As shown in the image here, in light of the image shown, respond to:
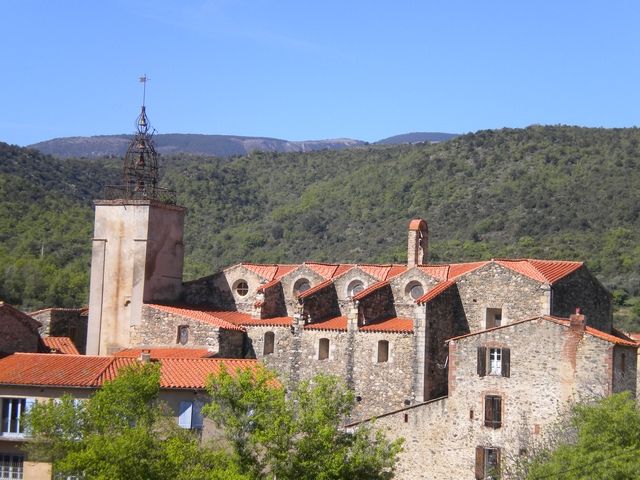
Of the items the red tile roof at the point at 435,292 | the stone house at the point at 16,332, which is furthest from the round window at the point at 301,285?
the stone house at the point at 16,332

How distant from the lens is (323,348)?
149 feet

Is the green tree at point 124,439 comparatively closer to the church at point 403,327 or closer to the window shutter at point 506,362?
the church at point 403,327

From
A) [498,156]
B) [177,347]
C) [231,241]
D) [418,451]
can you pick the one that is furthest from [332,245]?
[418,451]

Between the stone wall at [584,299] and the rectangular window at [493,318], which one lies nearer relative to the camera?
the stone wall at [584,299]

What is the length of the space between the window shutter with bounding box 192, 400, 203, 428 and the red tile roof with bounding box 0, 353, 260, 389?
521 mm

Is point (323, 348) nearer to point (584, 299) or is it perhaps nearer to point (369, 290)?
Answer: point (369, 290)

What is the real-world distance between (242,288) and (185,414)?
42.6 ft

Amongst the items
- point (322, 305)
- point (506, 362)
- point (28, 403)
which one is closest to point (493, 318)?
point (506, 362)

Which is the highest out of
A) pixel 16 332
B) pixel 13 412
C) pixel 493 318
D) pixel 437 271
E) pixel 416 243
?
pixel 416 243

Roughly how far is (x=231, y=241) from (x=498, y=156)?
68.7 ft

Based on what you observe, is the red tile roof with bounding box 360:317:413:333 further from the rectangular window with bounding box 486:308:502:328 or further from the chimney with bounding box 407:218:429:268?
the chimney with bounding box 407:218:429:268

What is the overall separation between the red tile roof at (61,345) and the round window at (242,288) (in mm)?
6893

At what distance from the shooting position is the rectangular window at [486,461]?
3806 centimetres

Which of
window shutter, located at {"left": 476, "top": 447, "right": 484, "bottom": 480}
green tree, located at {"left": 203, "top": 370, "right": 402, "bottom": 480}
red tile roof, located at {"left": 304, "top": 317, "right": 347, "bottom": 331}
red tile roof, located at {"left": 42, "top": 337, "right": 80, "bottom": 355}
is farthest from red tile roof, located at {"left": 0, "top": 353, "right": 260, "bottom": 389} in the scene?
window shutter, located at {"left": 476, "top": 447, "right": 484, "bottom": 480}
